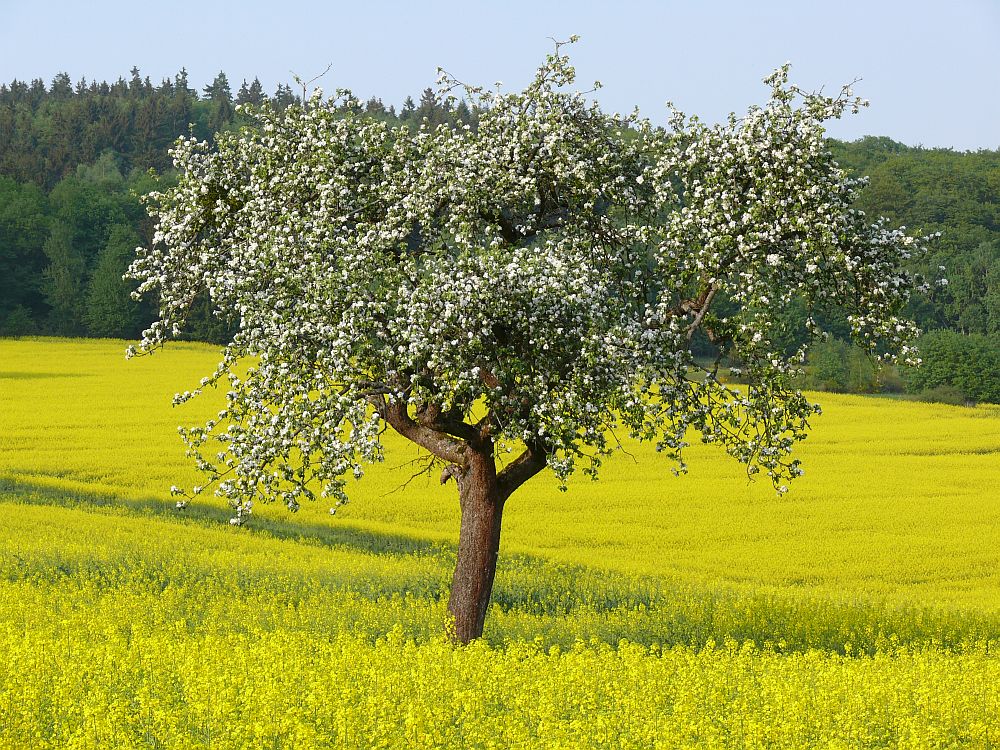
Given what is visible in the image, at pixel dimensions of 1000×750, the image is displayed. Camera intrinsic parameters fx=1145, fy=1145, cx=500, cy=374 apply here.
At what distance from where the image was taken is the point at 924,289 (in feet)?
43.7

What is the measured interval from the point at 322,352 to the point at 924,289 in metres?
6.98

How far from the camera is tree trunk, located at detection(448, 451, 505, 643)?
14461 mm

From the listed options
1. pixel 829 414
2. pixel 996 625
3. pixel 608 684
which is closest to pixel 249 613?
pixel 608 684

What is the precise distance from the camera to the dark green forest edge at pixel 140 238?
75894 millimetres

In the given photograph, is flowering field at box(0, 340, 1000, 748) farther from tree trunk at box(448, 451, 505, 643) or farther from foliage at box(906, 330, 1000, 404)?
foliage at box(906, 330, 1000, 404)

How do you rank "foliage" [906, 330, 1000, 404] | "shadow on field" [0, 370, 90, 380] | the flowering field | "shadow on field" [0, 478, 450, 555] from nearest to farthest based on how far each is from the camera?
the flowering field, "shadow on field" [0, 478, 450, 555], "shadow on field" [0, 370, 90, 380], "foliage" [906, 330, 1000, 404]

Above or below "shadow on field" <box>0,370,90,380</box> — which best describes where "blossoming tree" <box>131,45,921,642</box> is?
above

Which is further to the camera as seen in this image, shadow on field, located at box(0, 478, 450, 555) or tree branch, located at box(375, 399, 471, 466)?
shadow on field, located at box(0, 478, 450, 555)

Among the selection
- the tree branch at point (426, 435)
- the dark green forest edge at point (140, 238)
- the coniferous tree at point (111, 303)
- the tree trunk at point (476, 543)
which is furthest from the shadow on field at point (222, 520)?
the coniferous tree at point (111, 303)

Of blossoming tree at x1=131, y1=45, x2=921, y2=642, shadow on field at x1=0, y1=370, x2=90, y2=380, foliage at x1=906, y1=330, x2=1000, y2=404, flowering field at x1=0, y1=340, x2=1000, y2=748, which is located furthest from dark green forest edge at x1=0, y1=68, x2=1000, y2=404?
blossoming tree at x1=131, y1=45, x2=921, y2=642

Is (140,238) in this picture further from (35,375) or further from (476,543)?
(476,543)

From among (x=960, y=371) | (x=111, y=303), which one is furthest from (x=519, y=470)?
(x=111, y=303)

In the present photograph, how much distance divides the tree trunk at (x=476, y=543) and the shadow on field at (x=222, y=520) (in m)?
9.03

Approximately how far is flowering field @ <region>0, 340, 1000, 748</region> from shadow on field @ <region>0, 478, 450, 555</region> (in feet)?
0.44
